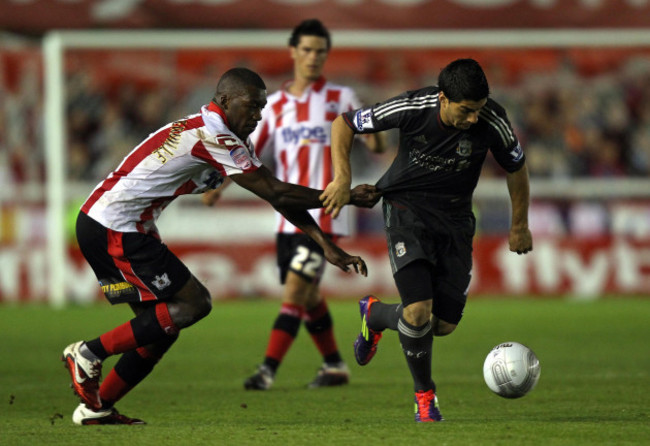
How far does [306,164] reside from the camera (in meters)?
8.79

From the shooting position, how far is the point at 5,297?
52.0ft

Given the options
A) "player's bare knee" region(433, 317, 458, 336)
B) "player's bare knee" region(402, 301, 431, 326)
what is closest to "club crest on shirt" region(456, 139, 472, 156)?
"player's bare knee" region(402, 301, 431, 326)

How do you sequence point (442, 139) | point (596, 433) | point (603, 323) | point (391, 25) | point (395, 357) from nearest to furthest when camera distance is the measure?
point (596, 433)
point (442, 139)
point (395, 357)
point (603, 323)
point (391, 25)

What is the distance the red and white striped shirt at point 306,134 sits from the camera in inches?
346

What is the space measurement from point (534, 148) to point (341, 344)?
7960 mm

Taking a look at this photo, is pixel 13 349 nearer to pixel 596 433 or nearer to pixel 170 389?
pixel 170 389

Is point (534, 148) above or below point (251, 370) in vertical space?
above

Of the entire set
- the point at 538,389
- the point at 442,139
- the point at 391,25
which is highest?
the point at 391,25

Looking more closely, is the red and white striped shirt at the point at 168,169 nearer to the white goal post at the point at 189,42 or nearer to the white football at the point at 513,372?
the white football at the point at 513,372

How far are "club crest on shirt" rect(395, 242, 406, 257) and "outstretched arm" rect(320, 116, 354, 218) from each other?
0.40m

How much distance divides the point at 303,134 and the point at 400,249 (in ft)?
8.55

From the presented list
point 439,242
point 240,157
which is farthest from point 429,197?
point 240,157

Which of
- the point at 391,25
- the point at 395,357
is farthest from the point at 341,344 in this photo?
the point at 391,25

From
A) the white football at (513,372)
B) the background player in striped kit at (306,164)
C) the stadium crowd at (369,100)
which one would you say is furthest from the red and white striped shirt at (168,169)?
the stadium crowd at (369,100)
